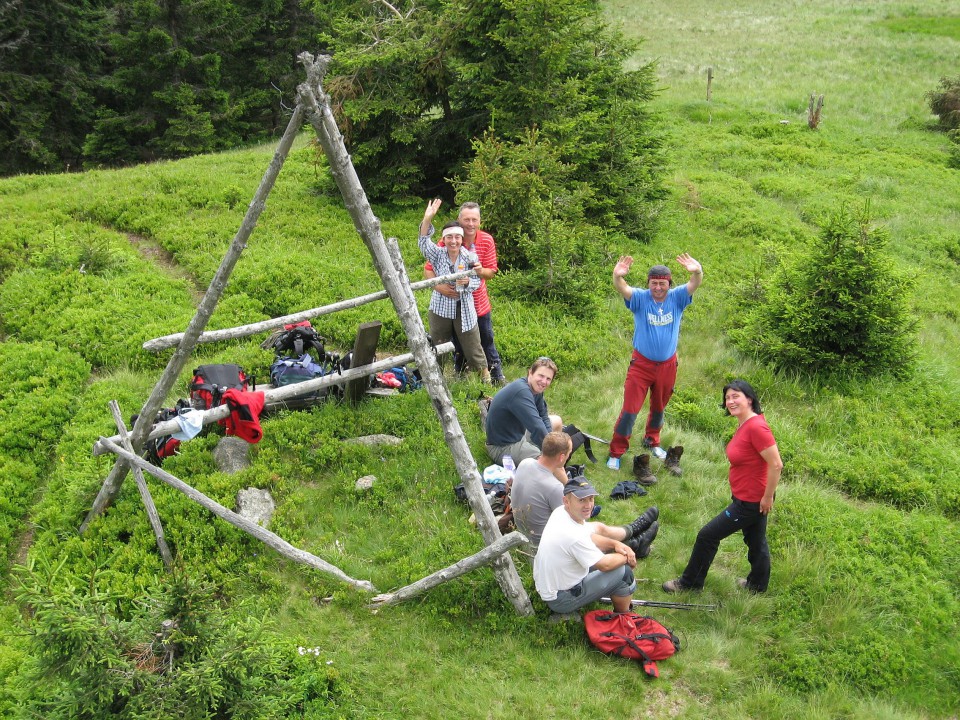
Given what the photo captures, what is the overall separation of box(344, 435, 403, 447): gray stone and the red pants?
2.69 metres

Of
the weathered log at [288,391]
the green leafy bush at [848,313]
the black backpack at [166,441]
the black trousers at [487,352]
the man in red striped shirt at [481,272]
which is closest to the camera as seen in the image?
the weathered log at [288,391]

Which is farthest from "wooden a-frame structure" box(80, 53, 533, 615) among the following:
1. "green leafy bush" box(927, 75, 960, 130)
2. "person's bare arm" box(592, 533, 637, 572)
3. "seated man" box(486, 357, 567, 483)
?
"green leafy bush" box(927, 75, 960, 130)

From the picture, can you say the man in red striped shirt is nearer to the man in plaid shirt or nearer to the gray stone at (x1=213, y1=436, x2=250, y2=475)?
the man in plaid shirt

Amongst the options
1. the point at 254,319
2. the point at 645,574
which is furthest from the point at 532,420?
the point at 254,319

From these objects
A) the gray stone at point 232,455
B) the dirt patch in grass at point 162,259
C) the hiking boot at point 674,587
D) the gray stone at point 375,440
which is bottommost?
the hiking boot at point 674,587

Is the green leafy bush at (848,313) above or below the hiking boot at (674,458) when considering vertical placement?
above

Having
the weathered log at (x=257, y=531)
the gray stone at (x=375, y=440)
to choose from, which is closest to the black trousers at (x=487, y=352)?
the gray stone at (x=375, y=440)

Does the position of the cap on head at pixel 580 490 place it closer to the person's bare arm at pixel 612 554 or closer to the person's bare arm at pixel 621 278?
the person's bare arm at pixel 612 554

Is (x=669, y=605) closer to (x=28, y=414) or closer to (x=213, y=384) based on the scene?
(x=213, y=384)

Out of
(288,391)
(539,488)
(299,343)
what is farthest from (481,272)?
(539,488)

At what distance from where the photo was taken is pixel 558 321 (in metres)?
11.9

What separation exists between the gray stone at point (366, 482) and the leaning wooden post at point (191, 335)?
7.40ft

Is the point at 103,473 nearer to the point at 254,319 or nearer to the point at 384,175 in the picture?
the point at 254,319

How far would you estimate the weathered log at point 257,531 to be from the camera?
646 centimetres
